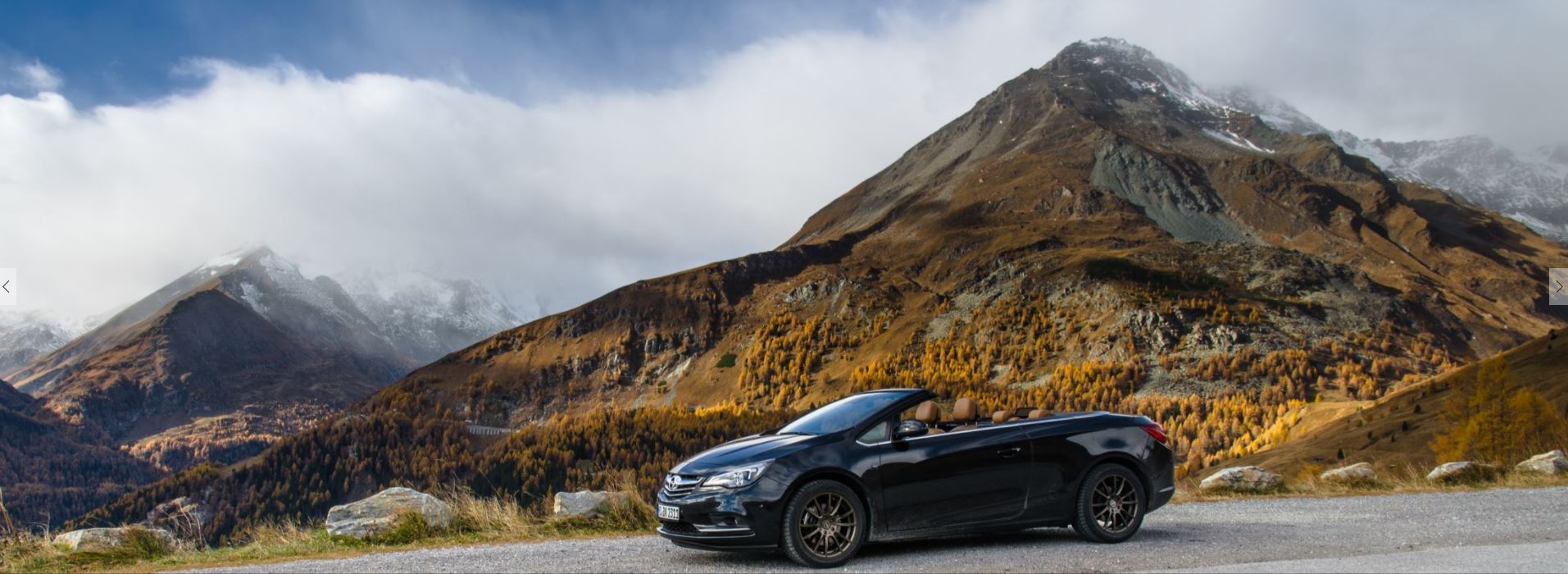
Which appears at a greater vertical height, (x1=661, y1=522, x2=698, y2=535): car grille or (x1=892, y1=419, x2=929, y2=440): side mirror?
(x1=892, y1=419, x2=929, y2=440): side mirror

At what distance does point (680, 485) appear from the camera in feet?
34.5

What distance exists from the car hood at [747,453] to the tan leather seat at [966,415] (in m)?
1.78

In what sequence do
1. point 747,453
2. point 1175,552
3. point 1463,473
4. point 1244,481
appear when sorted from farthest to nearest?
point 1463,473, point 1244,481, point 1175,552, point 747,453

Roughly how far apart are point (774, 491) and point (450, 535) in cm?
558

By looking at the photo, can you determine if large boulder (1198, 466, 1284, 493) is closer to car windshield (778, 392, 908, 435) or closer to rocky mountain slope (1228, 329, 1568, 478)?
car windshield (778, 392, 908, 435)

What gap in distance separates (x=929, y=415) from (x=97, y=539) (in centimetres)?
1033

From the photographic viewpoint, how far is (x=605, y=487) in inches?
603

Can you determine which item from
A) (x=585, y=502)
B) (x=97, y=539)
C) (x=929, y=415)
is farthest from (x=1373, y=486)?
(x=97, y=539)

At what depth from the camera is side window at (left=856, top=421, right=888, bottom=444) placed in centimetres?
1059

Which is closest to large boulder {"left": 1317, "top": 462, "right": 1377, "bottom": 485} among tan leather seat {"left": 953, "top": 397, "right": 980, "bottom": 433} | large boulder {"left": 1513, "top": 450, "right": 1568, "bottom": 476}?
large boulder {"left": 1513, "top": 450, "right": 1568, "bottom": 476}

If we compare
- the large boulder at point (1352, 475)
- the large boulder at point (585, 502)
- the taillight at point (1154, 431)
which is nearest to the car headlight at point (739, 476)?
the large boulder at point (585, 502)

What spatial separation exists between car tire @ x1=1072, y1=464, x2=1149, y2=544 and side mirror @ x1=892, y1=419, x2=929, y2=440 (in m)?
2.36

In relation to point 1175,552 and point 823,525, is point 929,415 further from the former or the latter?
point 1175,552

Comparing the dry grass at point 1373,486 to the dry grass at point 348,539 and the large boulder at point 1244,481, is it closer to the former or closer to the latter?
the large boulder at point 1244,481
